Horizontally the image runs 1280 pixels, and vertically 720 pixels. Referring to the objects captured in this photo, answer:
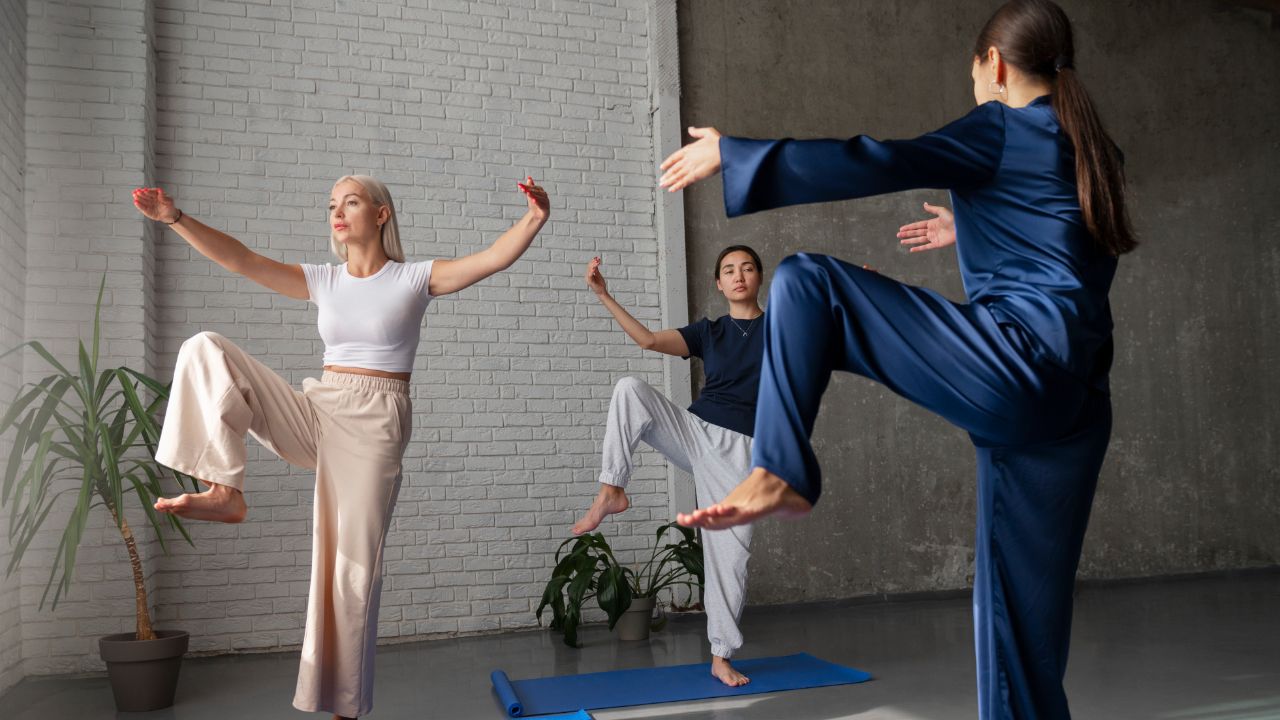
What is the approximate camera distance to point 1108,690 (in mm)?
3371

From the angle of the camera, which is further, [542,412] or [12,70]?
[542,412]

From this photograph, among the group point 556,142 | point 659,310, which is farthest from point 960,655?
point 556,142

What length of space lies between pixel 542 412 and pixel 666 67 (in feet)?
7.37

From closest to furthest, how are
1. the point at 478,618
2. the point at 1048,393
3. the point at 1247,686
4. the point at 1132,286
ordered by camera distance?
the point at 1048,393, the point at 1247,686, the point at 478,618, the point at 1132,286

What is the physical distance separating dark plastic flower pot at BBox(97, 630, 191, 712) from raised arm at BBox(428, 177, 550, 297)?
181cm

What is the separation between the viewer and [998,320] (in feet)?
5.82

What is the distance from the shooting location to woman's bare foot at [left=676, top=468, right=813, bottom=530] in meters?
1.62

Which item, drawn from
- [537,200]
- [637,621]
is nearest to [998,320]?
[537,200]

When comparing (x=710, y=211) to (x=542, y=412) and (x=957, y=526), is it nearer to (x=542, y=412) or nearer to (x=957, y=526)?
(x=542, y=412)

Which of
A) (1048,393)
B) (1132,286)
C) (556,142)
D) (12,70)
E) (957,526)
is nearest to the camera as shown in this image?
(1048,393)

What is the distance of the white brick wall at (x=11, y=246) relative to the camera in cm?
381

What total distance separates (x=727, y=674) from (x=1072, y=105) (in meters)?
2.53

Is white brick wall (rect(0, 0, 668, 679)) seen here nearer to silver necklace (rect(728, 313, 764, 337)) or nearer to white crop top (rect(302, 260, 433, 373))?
silver necklace (rect(728, 313, 764, 337))

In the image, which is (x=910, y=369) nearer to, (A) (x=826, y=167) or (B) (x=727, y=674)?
(A) (x=826, y=167)
